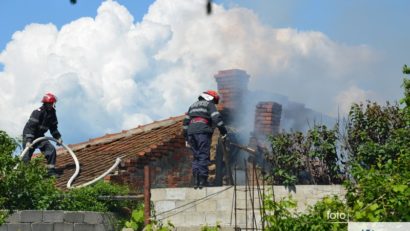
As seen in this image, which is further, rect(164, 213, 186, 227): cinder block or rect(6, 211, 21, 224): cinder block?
rect(164, 213, 186, 227): cinder block

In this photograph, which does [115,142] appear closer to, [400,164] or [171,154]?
[171,154]

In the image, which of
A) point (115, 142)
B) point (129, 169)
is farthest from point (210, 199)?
point (115, 142)

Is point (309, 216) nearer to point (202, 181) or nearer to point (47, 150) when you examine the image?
point (202, 181)

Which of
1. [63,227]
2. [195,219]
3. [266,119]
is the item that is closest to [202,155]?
[195,219]

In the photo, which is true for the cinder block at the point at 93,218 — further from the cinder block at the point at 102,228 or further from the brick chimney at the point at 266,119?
the brick chimney at the point at 266,119

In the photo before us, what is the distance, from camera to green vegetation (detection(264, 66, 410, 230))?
1292cm

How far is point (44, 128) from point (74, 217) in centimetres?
278

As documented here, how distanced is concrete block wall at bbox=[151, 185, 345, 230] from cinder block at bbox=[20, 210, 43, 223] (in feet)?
6.25

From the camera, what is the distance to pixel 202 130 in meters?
15.9

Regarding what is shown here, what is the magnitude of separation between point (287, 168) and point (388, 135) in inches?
66.6

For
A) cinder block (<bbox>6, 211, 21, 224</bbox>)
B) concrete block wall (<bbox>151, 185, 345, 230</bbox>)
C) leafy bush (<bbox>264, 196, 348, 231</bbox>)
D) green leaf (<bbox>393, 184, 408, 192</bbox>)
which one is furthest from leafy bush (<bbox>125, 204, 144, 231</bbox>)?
green leaf (<bbox>393, 184, 408, 192</bbox>)

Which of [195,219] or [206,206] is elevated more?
[206,206]

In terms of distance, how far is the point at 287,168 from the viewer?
16.0 meters

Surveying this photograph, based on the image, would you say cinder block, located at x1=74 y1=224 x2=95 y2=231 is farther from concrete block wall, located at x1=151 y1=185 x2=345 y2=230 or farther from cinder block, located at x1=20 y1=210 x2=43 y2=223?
concrete block wall, located at x1=151 y1=185 x2=345 y2=230
